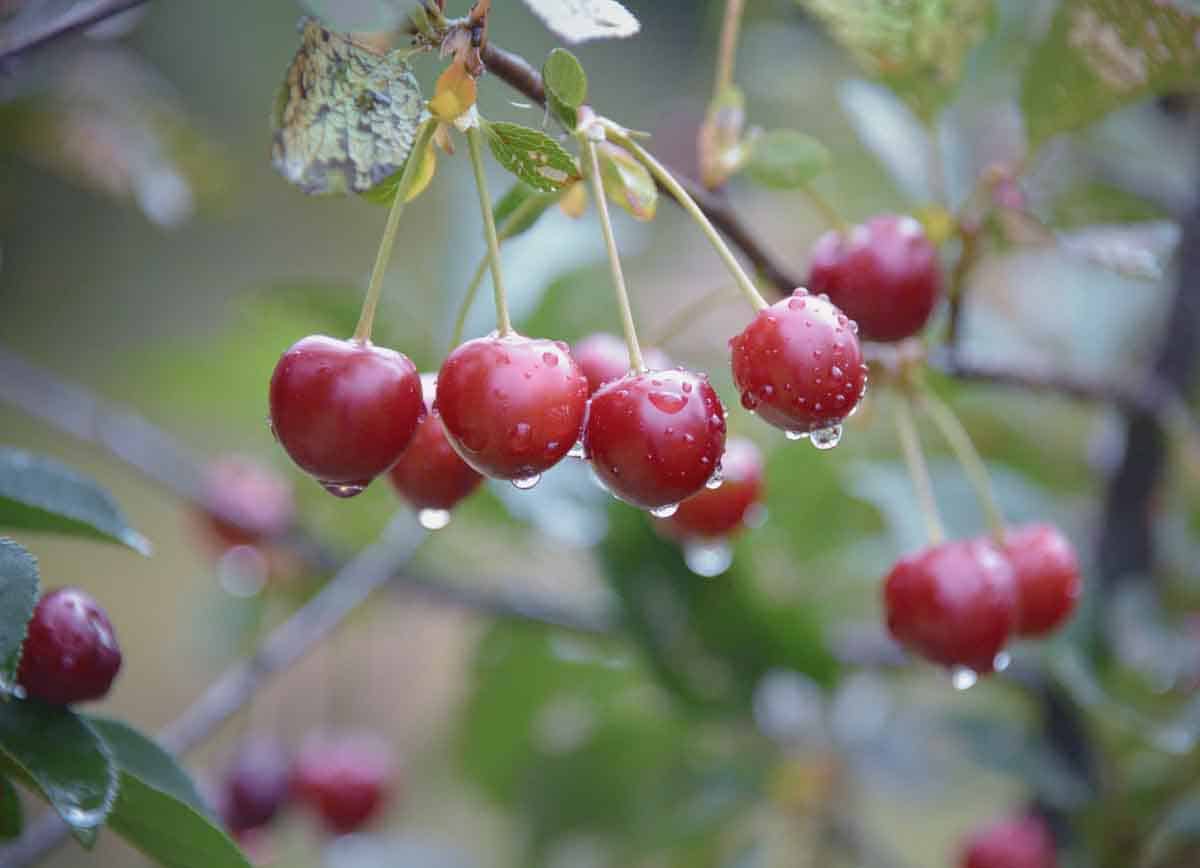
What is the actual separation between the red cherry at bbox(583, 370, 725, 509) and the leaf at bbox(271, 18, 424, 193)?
0.40 ft

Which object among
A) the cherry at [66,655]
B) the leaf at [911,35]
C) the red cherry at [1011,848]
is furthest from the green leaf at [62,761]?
the red cherry at [1011,848]

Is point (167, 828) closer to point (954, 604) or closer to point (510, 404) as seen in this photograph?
point (510, 404)

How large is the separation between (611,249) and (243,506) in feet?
2.86

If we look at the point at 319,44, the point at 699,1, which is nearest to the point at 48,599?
the point at 319,44

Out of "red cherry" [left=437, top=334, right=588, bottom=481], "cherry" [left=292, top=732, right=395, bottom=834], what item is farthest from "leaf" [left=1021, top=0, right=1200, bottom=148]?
"cherry" [left=292, top=732, right=395, bottom=834]

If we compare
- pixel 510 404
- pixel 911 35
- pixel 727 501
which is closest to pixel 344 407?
pixel 510 404

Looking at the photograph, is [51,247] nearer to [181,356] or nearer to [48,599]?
[181,356]

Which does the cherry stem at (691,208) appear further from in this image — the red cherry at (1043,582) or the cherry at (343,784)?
the cherry at (343,784)

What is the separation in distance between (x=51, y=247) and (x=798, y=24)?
5.72ft

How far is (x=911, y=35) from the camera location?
0.66 m

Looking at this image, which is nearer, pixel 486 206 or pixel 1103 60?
pixel 486 206

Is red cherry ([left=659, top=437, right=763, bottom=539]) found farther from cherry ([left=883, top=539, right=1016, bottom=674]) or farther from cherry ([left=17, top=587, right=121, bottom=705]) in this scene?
cherry ([left=17, top=587, right=121, bottom=705])

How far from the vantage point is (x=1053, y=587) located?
2.16 feet

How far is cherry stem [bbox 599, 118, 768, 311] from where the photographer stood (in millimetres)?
468
